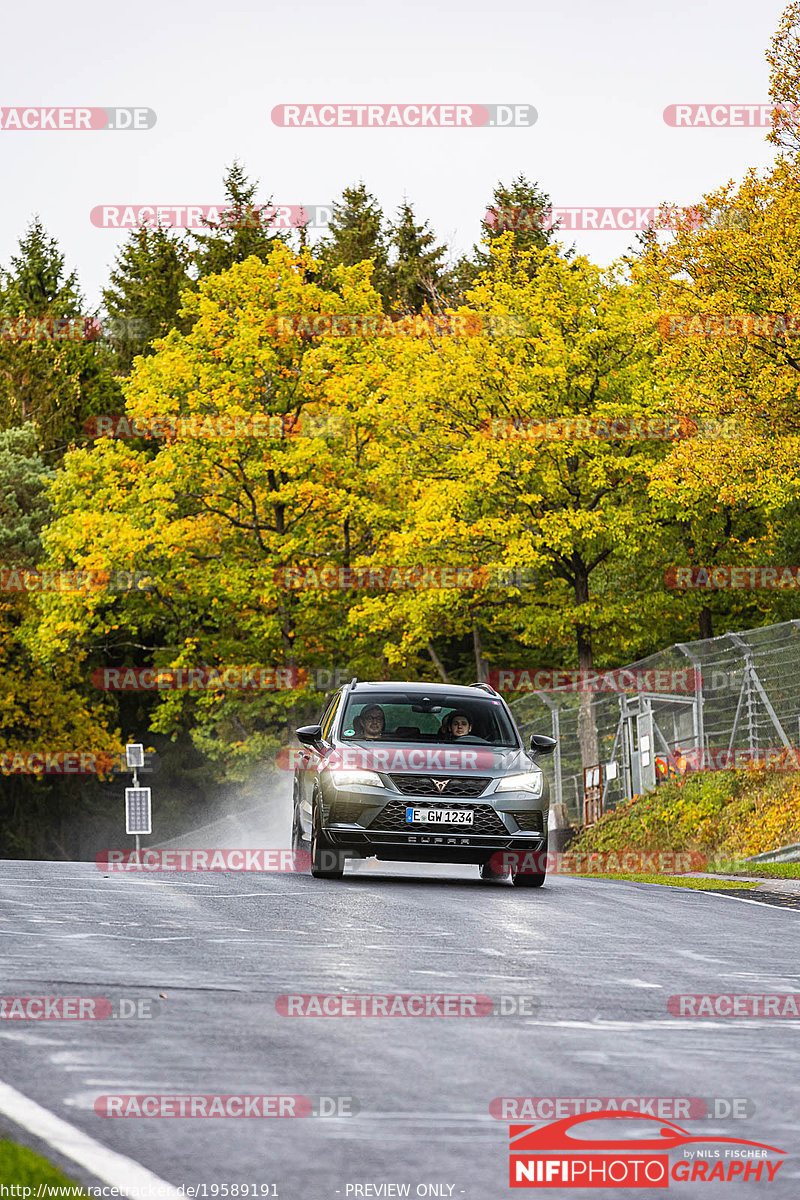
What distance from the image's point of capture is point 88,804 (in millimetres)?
62125

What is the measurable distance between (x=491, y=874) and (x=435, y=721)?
5.49ft

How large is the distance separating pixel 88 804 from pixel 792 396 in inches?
1478

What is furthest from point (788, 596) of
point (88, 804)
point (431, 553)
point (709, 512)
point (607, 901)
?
point (88, 804)

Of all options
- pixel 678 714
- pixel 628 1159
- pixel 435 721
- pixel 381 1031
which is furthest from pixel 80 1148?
pixel 678 714

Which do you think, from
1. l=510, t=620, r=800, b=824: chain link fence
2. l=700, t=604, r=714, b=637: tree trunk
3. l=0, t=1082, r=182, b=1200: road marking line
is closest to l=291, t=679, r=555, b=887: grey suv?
l=0, t=1082, r=182, b=1200: road marking line

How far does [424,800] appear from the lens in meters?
16.2

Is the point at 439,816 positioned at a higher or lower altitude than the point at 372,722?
lower

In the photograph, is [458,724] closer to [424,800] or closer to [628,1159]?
[424,800]

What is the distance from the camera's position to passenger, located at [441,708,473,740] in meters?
17.6

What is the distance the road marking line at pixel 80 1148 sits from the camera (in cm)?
513

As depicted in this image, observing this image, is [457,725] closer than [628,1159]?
No

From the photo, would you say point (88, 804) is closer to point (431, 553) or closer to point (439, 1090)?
point (431, 553)

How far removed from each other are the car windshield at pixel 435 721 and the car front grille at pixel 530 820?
996 millimetres

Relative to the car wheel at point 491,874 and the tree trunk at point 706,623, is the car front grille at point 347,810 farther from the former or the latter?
the tree trunk at point 706,623
